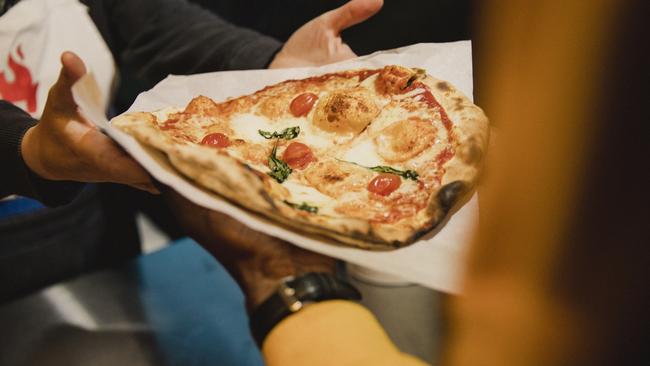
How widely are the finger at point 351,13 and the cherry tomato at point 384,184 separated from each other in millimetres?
531

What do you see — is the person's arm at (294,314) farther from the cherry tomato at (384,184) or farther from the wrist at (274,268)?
the cherry tomato at (384,184)

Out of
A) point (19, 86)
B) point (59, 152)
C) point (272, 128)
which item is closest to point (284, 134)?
point (272, 128)

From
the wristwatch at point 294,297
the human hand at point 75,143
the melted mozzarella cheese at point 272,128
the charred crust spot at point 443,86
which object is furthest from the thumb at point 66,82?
the charred crust spot at point 443,86

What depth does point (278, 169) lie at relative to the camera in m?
1.16

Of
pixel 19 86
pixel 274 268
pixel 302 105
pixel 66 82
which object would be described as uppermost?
pixel 66 82

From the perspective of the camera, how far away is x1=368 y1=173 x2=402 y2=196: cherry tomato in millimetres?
1103

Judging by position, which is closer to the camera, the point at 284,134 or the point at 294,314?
the point at 294,314

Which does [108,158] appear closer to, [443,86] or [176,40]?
[443,86]

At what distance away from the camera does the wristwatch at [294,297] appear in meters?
0.86

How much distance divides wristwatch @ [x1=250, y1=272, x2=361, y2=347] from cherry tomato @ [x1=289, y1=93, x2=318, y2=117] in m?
0.57

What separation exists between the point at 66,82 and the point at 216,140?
1.15ft

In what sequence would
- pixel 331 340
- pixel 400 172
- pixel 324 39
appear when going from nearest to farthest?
pixel 331 340
pixel 400 172
pixel 324 39

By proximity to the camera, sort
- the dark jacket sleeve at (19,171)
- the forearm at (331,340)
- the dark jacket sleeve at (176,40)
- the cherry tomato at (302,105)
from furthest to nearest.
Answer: the dark jacket sleeve at (176,40)
the cherry tomato at (302,105)
the dark jacket sleeve at (19,171)
the forearm at (331,340)

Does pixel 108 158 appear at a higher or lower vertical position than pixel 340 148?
higher
